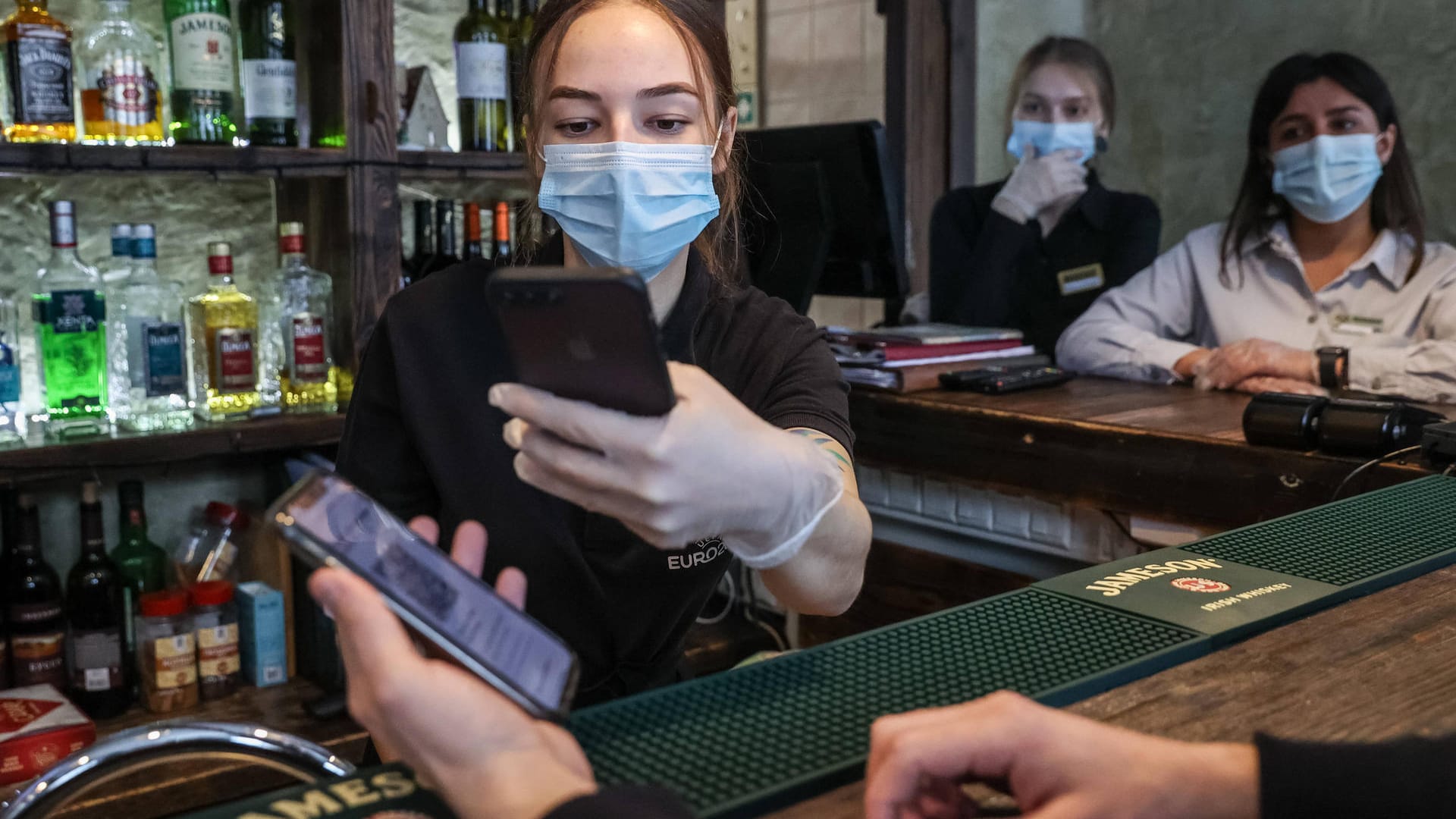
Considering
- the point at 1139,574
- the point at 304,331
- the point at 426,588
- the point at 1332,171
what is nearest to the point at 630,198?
the point at 1139,574

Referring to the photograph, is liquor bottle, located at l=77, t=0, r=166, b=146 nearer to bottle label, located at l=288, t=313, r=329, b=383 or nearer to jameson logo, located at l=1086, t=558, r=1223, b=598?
bottle label, located at l=288, t=313, r=329, b=383

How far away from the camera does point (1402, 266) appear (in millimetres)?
2473

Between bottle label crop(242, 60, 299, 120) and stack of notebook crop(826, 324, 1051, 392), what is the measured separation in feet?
3.56

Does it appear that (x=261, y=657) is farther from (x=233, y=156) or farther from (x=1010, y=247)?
(x=1010, y=247)

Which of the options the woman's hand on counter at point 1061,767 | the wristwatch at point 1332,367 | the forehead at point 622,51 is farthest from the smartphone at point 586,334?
the wristwatch at point 1332,367

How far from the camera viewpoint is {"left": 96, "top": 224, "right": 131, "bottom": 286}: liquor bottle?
6.29 ft

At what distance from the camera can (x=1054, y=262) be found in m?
3.04

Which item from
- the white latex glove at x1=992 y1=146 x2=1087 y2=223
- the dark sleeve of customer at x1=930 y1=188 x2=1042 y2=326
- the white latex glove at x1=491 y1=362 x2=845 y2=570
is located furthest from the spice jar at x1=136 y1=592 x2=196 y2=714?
the white latex glove at x1=992 y1=146 x2=1087 y2=223

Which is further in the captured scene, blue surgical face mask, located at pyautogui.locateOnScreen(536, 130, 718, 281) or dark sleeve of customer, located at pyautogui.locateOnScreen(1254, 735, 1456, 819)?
blue surgical face mask, located at pyautogui.locateOnScreen(536, 130, 718, 281)

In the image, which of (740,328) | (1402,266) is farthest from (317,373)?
(1402,266)

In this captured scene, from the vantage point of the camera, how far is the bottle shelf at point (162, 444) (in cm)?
179

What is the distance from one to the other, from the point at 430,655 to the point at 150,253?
1.46 meters

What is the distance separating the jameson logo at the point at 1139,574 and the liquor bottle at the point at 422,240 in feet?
5.34

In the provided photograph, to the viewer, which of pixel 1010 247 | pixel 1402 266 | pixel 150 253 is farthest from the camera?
pixel 1010 247
